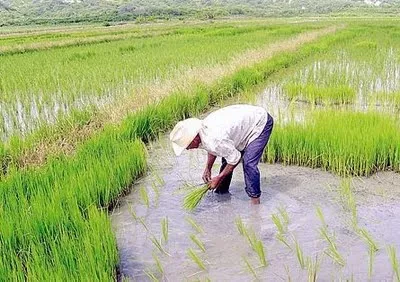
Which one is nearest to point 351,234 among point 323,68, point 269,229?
point 269,229

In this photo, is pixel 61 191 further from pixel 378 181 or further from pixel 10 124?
pixel 10 124

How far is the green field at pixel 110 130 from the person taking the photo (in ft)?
8.04

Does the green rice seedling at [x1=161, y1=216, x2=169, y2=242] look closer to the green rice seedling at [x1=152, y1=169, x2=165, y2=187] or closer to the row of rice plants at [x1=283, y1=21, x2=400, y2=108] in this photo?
the green rice seedling at [x1=152, y1=169, x2=165, y2=187]

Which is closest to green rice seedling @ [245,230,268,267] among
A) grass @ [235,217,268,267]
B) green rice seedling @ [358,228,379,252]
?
grass @ [235,217,268,267]

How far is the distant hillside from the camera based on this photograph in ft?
232

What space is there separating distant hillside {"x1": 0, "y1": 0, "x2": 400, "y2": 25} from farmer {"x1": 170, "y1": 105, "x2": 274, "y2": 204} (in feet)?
202

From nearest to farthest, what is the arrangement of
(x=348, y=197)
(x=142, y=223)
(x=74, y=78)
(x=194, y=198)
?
(x=142, y=223), (x=194, y=198), (x=348, y=197), (x=74, y=78)

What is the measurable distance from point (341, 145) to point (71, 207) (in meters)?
2.30

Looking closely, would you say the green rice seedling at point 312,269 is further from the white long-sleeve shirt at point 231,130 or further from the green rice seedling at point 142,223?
the green rice seedling at point 142,223

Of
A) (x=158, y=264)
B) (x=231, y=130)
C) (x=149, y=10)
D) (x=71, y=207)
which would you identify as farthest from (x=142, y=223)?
(x=149, y=10)

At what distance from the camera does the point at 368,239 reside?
2.55 m

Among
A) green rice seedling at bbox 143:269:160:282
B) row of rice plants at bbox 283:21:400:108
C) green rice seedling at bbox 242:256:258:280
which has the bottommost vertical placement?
row of rice plants at bbox 283:21:400:108

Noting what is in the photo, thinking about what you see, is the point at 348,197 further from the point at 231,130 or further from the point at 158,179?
the point at 158,179

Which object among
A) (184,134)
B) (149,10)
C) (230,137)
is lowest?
(149,10)
